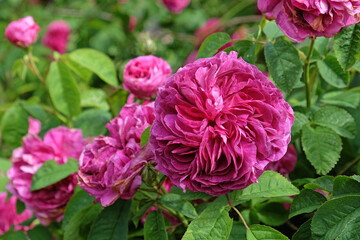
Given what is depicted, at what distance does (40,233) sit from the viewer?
112 cm

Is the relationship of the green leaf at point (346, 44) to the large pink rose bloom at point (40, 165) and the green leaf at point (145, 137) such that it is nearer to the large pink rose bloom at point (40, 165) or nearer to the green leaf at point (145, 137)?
the green leaf at point (145, 137)

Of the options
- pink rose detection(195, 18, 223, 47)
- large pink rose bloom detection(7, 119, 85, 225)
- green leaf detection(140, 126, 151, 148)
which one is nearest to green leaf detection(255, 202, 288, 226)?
green leaf detection(140, 126, 151, 148)

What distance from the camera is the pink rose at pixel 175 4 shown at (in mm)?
2729

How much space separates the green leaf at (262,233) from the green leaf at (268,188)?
0.05m

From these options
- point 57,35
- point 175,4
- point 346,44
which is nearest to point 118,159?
point 346,44

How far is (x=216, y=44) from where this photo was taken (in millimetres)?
865

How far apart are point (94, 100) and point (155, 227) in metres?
0.67

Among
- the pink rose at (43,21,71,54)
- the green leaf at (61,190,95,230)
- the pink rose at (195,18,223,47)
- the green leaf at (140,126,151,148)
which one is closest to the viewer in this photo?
the green leaf at (140,126,151,148)

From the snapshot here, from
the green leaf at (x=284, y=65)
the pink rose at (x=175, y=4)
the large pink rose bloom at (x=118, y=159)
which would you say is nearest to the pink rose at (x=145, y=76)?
the large pink rose bloom at (x=118, y=159)

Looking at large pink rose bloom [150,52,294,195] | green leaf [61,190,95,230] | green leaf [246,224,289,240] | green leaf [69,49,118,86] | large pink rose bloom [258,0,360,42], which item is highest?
large pink rose bloom [258,0,360,42]

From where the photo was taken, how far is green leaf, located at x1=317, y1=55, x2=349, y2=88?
0.94 m

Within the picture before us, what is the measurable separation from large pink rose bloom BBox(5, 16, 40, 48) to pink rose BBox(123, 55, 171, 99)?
1.35 ft

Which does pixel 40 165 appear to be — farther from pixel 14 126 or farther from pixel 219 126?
pixel 219 126

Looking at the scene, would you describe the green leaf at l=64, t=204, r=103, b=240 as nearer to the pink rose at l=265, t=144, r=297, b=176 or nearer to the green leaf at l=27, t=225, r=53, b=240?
the green leaf at l=27, t=225, r=53, b=240
